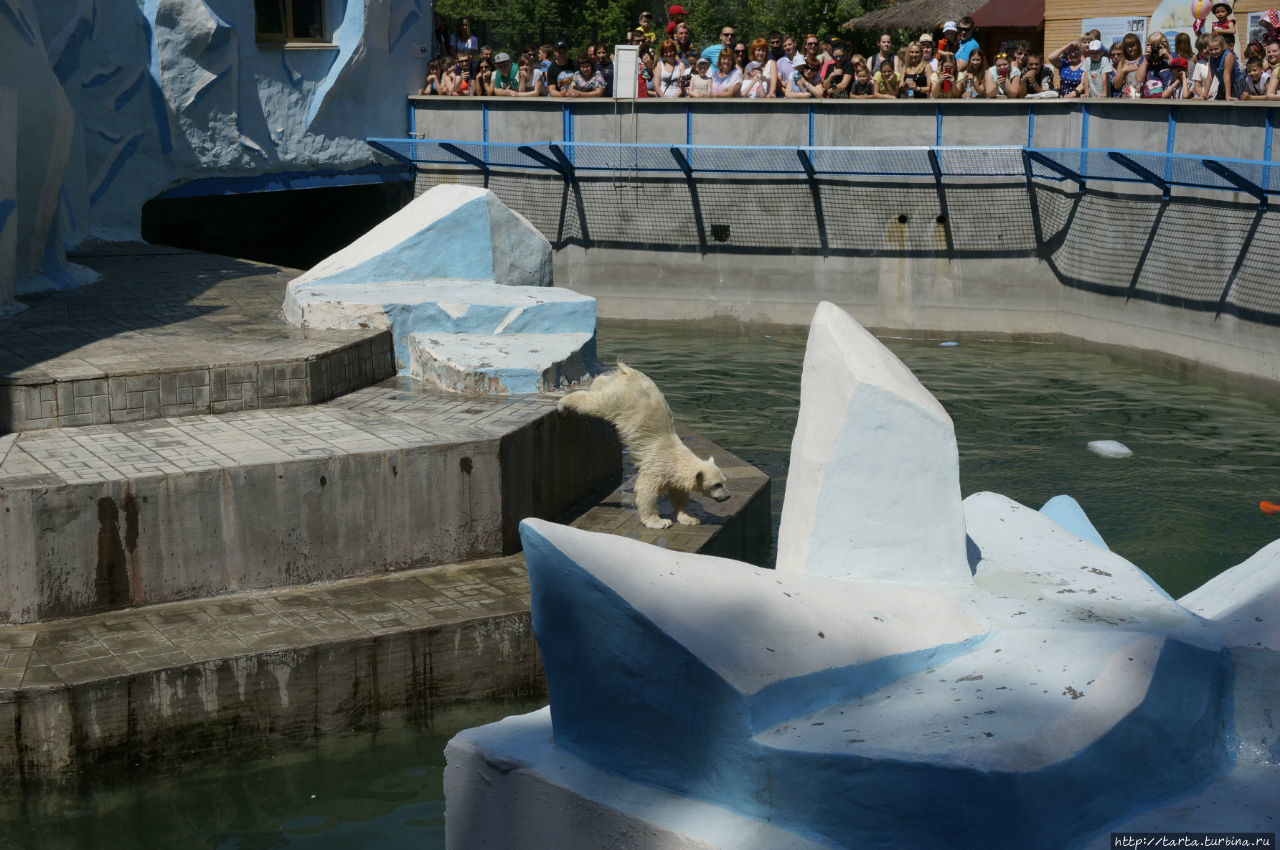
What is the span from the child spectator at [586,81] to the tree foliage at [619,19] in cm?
1032

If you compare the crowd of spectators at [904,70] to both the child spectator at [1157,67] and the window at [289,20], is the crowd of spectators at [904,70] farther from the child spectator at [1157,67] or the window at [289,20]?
the window at [289,20]

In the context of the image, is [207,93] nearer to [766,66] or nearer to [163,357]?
[766,66]

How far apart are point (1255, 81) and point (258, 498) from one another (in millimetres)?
12180

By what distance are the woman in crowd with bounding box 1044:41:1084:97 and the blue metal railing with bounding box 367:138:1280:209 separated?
98cm

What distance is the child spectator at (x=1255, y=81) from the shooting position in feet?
47.9

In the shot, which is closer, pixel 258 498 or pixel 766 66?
pixel 258 498

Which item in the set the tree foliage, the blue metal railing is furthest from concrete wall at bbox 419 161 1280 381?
the tree foliage

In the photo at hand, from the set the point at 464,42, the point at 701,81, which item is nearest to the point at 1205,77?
the point at 701,81

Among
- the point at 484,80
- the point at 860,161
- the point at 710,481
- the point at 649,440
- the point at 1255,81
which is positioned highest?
the point at 484,80

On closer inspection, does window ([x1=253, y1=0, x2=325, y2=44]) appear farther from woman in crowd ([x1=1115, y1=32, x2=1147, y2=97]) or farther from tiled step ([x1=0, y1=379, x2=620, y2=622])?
tiled step ([x1=0, y1=379, x2=620, y2=622])

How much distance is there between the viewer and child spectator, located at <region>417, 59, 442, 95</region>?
20.5 metres

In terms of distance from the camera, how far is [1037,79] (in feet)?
56.8

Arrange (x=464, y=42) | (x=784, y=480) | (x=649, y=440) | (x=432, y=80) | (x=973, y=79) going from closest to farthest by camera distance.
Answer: (x=649, y=440) < (x=784, y=480) < (x=973, y=79) < (x=432, y=80) < (x=464, y=42)

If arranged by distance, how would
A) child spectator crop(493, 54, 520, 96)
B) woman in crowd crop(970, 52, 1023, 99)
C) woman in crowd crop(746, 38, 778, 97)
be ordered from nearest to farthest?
woman in crowd crop(970, 52, 1023, 99) < woman in crowd crop(746, 38, 778, 97) < child spectator crop(493, 54, 520, 96)
